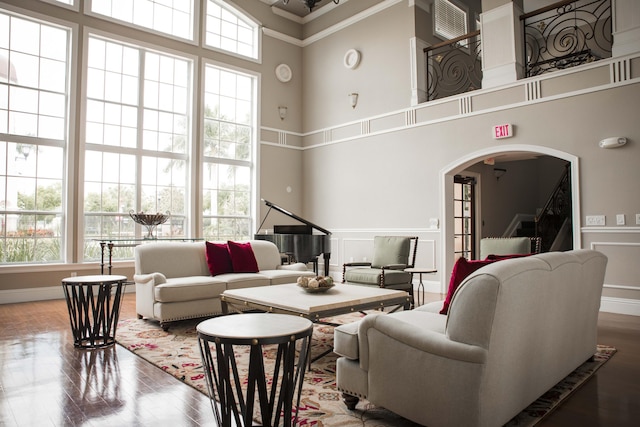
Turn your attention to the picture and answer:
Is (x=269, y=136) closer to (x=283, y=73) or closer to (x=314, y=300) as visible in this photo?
(x=283, y=73)

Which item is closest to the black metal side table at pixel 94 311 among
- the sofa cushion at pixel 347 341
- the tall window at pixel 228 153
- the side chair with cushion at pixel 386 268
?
the sofa cushion at pixel 347 341

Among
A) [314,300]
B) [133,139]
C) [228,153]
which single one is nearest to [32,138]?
[133,139]

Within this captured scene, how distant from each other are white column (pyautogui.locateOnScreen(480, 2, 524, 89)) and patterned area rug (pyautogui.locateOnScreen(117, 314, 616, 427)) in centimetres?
392

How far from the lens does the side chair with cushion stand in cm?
519

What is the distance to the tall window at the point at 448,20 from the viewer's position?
7766 mm

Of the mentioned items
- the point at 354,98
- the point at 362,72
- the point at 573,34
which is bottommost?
the point at 354,98

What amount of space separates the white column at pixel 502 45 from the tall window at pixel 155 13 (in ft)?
16.6

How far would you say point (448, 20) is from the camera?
8.02 metres

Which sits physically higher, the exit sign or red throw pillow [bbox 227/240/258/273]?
the exit sign

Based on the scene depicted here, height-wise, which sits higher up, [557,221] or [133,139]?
[133,139]

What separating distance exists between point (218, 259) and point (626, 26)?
551 centimetres

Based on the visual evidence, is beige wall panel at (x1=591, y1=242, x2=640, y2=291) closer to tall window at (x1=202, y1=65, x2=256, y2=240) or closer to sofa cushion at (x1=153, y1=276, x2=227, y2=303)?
sofa cushion at (x1=153, y1=276, x2=227, y2=303)

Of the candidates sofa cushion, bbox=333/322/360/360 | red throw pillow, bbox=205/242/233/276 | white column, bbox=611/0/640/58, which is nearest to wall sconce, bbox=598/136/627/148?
white column, bbox=611/0/640/58

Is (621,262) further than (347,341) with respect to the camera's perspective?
Yes
